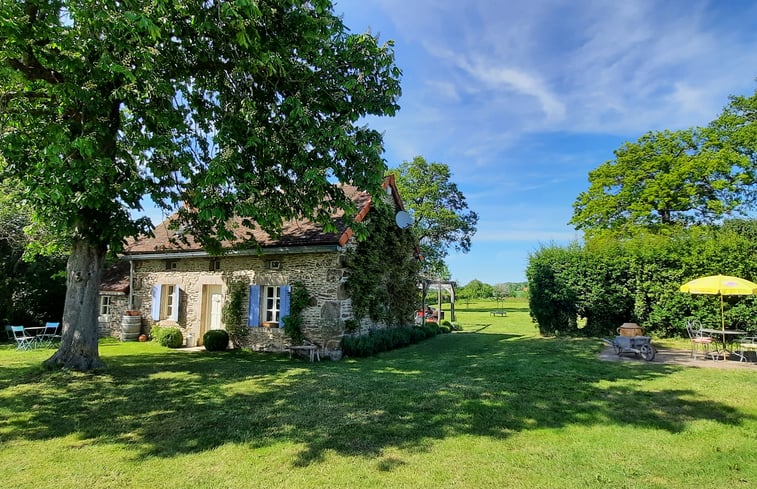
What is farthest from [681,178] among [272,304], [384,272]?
[272,304]

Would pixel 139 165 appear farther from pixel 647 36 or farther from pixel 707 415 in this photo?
pixel 647 36

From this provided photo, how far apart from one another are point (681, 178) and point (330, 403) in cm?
2527

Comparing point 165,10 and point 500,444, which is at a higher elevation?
point 165,10

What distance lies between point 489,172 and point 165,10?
18.4m

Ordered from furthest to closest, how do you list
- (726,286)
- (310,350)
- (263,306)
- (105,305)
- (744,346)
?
(105,305), (263,306), (310,350), (744,346), (726,286)

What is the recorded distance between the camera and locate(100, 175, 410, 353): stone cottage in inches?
453

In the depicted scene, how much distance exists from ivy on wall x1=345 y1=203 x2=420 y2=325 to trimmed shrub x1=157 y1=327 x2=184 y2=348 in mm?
6474

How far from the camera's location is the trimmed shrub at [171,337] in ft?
44.2

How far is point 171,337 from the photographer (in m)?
13.4

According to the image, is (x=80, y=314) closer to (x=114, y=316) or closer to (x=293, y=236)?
(x=293, y=236)

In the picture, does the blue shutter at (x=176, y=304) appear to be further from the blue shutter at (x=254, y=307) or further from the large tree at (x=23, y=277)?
the large tree at (x=23, y=277)

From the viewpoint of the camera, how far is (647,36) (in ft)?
34.3

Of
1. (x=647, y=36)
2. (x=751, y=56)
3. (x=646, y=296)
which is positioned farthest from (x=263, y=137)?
(x=751, y=56)

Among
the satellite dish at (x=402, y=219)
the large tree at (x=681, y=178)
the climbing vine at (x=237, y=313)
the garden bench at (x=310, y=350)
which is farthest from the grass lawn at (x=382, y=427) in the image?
the large tree at (x=681, y=178)
